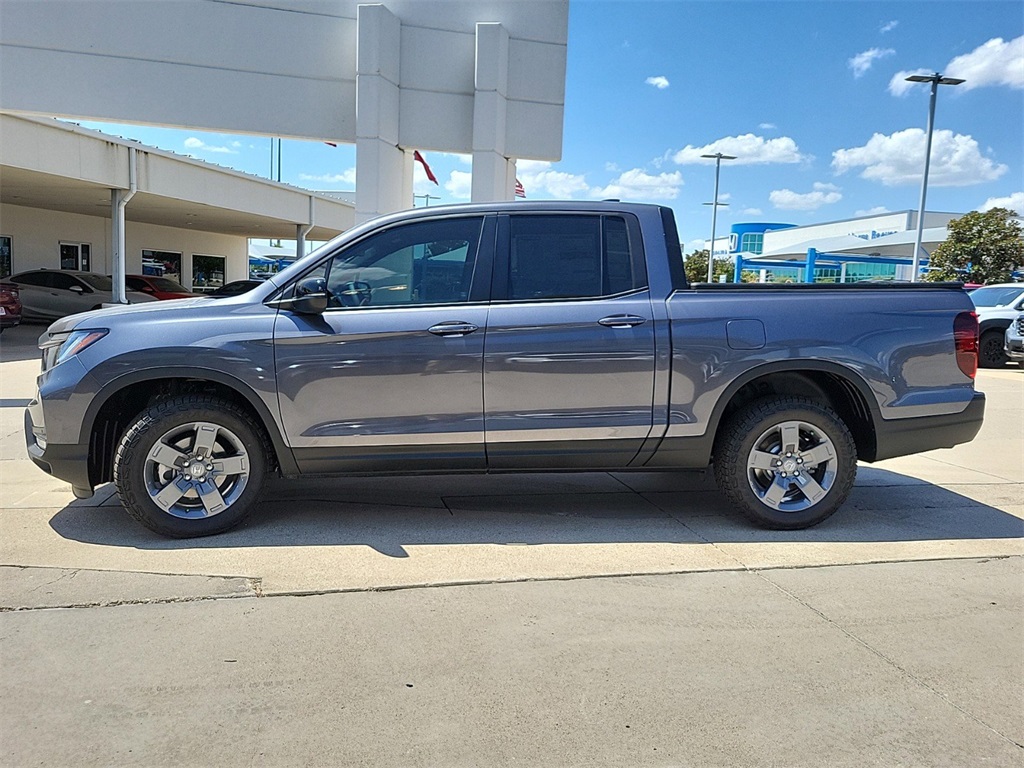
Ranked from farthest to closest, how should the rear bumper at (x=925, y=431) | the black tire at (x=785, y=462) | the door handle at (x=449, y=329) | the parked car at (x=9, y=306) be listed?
the parked car at (x=9, y=306) → the rear bumper at (x=925, y=431) → the black tire at (x=785, y=462) → the door handle at (x=449, y=329)

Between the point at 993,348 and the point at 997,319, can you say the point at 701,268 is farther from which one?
the point at 997,319

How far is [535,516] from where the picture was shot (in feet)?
17.0

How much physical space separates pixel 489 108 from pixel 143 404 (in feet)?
32.0

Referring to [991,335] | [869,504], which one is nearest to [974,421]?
[869,504]

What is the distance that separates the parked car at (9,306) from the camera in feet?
52.0

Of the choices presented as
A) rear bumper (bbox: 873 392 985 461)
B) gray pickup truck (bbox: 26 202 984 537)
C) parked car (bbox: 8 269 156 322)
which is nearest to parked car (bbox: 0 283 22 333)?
parked car (bbox: 8 269 156 322)

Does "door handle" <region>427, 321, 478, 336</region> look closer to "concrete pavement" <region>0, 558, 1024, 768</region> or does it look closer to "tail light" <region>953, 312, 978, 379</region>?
"concrete pavement" <region>0, 558, 1024, 768</region>

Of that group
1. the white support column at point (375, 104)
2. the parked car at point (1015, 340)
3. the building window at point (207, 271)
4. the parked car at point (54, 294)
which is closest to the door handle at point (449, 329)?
the white support column at point (375, 104)

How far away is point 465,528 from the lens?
4.89 metres

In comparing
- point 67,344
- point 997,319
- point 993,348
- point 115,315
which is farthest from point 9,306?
point 993,348

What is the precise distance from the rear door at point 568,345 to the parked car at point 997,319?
13786 millimetres

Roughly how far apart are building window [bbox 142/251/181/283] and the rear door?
26085mm

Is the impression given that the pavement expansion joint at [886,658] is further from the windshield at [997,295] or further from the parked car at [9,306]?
the parked car at [9,306]

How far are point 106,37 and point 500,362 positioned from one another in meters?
12.2
